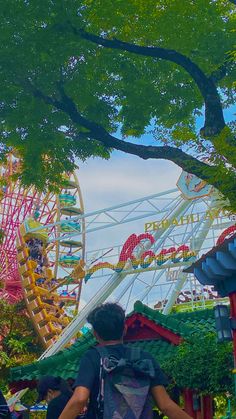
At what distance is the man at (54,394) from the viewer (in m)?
4.75

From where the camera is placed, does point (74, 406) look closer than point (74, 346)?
Yes

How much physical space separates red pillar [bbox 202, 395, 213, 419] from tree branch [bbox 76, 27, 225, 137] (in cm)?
496

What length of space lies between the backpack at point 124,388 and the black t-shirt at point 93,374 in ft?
0.09

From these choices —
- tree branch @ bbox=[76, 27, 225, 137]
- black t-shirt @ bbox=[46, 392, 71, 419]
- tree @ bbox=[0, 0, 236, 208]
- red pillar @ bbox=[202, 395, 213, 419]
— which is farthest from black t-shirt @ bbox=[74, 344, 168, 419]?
red pillar @ bbox=[202, 395, 213, 419]

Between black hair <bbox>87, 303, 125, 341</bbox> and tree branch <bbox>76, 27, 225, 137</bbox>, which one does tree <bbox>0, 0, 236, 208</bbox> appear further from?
black hair <bbox>87, 303, 125, 341</bbox>

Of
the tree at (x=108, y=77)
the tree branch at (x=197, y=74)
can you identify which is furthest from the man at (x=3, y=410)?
the tree branch at (x=197, y=74)

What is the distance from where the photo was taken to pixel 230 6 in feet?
33.3

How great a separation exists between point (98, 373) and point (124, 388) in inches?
6.1

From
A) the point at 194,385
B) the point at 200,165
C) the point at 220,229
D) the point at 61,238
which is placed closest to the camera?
the point at 200,165

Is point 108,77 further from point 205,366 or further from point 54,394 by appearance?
point 54,394

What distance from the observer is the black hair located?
3.56 meters

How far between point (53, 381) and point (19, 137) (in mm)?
6530

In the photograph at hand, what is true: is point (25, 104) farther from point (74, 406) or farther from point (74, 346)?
point (74, 406)

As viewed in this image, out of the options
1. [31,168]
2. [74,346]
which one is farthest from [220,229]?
[31,168]
